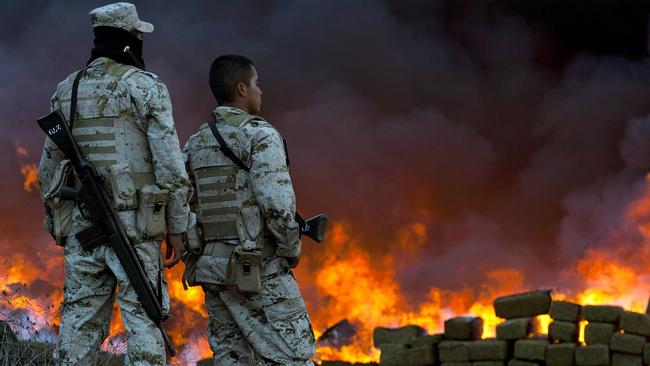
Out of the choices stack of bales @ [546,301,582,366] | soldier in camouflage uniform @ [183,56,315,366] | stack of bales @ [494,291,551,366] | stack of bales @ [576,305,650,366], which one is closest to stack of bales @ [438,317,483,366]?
stack of bales @ [494,291,551,366]

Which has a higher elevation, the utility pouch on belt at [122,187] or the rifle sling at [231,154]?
the rifle sling at [231,154]

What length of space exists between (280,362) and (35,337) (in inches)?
77.1

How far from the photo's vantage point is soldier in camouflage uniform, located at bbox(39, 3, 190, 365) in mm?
5254

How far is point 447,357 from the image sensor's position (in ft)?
39.6

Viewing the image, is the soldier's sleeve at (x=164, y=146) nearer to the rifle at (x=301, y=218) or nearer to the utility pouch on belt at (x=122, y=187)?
the utility pouch on belt at (x=122, y=187)

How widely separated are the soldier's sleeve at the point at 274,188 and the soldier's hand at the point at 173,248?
1.99ft

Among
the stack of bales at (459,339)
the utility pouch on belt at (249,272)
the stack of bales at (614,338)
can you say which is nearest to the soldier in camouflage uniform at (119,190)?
the utility pouch on belt at (249,272)

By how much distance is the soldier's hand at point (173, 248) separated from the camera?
5.38 m

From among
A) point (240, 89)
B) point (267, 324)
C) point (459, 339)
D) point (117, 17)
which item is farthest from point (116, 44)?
point (459, 339)

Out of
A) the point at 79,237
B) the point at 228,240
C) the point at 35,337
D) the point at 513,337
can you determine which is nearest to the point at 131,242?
the point at 79,237

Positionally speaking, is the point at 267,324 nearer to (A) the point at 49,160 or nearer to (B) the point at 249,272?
(B) the point at 249,272

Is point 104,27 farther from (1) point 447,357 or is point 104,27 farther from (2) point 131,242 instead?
(1) point 447,357

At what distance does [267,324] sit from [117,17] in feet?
6.42

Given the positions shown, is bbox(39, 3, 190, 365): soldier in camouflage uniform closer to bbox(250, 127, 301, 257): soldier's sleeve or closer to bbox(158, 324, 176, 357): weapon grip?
bbox(158, 324, 176, 357): weapon grip
